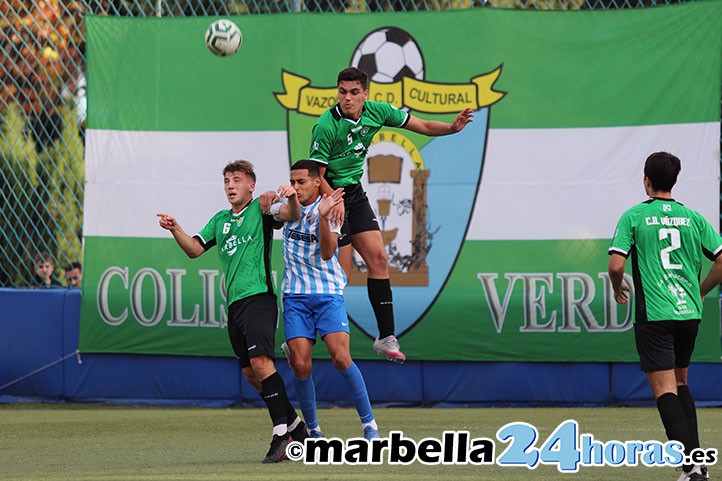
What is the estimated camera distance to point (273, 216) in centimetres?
725

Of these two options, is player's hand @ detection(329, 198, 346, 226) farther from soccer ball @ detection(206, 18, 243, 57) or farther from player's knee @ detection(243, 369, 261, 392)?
soccer ball @ detection(206, 18, 243, 57)

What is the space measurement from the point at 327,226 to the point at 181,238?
979 mm

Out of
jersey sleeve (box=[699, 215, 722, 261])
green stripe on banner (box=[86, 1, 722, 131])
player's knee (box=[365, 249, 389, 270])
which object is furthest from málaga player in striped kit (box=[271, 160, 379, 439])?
green stripe on banner (box=[86, 1, 722, 131])

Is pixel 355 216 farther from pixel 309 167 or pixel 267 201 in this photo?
pixel 267 201

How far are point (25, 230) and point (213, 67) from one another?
2.53 meters

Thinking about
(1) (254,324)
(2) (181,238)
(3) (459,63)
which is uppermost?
(3) (459,63)

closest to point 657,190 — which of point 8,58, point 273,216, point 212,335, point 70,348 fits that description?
point 273,216

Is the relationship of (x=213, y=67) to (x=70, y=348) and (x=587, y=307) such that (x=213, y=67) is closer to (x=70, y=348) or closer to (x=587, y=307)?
(x=70, y=348)

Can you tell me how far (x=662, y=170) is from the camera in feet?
20.1

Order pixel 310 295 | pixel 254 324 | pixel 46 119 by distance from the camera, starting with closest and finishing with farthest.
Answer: pixel 254 324
pixel 310 295
pixel 46 119

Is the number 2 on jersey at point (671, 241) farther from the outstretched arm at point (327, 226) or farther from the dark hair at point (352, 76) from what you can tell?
the dark hair at point (352, 76)

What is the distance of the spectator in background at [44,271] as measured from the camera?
1177 centimetres

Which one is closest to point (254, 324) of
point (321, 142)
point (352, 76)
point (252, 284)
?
point (252, 284)

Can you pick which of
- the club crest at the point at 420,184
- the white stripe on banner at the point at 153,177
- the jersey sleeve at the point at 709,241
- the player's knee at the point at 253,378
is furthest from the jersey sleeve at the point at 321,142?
the white stripe on banner at the point at 153,177
